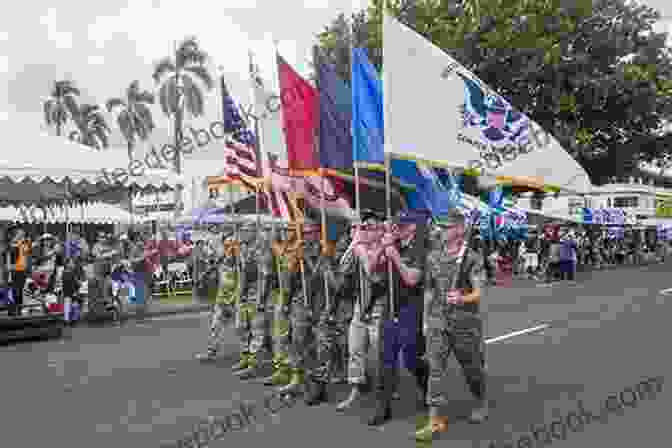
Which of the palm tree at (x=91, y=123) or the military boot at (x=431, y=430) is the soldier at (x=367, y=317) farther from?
the palm tree at (x=91, y=123)

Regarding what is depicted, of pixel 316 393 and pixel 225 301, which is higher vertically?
pixel 225 301

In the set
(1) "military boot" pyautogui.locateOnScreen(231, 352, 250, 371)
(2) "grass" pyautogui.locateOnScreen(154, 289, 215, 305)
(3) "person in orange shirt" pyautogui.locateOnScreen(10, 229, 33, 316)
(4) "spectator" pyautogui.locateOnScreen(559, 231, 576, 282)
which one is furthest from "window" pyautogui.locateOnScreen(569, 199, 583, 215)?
(1) "military boot" pyautogui.locateOnScreen(231, 352, 250, 371)

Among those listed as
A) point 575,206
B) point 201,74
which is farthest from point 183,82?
point 575,206

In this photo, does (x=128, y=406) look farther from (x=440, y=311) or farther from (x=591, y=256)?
(x=591, y=256)

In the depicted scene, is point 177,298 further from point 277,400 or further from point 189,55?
point 189,55

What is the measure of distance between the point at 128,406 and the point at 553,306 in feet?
35.5

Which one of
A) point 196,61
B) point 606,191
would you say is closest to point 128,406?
point 196,61

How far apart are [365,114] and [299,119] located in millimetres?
1049

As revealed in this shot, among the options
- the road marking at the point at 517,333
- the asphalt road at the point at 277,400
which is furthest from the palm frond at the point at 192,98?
the road marking at the point at 517,333

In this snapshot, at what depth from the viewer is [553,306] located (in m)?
15.2

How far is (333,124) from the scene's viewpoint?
23.9 ft

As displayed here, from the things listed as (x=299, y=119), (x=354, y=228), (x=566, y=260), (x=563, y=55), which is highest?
(x=563, y=55)

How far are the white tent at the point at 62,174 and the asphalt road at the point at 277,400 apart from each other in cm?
306

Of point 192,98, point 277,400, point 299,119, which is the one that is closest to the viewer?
point 277,400
